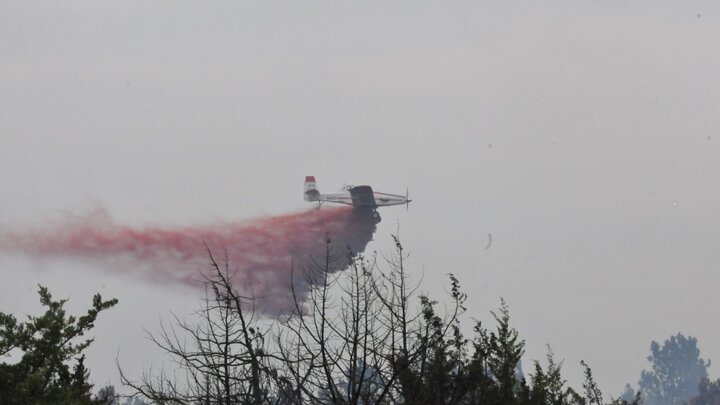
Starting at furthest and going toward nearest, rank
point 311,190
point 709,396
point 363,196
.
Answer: point 709,396 < point 311,190 < point 363,196

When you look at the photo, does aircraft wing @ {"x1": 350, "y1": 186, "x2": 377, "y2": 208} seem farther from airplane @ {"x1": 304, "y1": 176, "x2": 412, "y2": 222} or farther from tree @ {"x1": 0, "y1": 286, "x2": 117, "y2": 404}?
tree @ {"x1": 0, "y1": 286, "x2": 117, "y2": 404}

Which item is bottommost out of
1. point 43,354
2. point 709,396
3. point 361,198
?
point 43,354

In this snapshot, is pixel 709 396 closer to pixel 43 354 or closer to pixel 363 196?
pixel 363 196

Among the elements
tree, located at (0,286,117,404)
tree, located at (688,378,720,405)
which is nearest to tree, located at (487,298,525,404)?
tree, located at (0,286,117,404)

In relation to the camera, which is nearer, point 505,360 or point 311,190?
point 505,360

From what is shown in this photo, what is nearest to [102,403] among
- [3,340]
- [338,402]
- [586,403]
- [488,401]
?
[3,340]

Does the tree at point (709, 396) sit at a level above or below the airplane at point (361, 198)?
above

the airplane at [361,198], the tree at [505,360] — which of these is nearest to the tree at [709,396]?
the airplane at [361,198]

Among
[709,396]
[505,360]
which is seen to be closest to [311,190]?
[505,360]

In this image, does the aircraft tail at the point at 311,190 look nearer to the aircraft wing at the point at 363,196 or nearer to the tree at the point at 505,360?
the aircraft wing at the point at 363,196
